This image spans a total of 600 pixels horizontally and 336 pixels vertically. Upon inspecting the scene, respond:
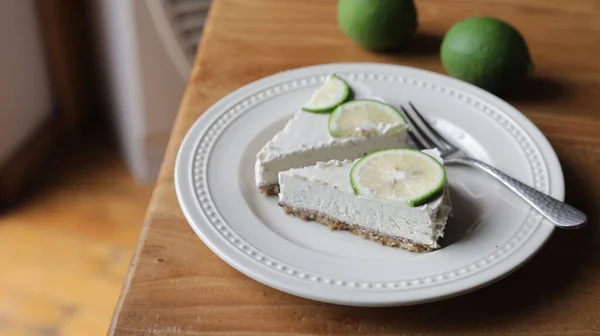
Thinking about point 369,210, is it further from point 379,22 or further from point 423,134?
point 379,22

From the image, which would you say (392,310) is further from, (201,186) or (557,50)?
(557,50)

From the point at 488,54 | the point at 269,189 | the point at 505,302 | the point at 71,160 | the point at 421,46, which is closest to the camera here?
the point at 505,302

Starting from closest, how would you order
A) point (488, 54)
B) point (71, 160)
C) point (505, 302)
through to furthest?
point (505, 302)
point (488, 54)
point (71, 160)

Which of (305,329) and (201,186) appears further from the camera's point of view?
(201,186)

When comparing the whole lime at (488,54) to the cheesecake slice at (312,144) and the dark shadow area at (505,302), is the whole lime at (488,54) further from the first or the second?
the dark shadow area at (505,302)

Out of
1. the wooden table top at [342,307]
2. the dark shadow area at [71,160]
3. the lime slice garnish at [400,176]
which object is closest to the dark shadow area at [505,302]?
the wooden table top at [342,307]

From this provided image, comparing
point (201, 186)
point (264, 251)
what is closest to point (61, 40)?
point (201, 186)

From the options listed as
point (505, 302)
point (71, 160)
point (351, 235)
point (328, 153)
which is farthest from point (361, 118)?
point (71, 160)

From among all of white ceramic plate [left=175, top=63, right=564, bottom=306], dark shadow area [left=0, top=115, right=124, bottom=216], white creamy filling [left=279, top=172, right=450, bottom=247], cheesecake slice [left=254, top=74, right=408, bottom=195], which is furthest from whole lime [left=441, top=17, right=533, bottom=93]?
dark shadow area [left=0, top=115, right=124, bottom=216]
